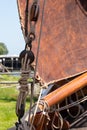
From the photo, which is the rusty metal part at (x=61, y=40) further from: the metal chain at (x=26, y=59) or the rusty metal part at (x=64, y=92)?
the metal chain at (x=26, y=59)

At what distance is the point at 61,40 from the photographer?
11.9ft

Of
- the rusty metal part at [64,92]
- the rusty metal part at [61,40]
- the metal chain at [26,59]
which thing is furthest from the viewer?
the rusty metal part at [61,40]

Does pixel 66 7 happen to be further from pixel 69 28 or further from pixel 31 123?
pixel 31 123

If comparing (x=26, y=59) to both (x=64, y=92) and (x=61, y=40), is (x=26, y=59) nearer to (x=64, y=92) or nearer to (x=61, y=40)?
Answer: (x=64, y=92)

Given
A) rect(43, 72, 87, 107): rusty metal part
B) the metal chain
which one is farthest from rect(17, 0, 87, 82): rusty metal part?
the metal chain

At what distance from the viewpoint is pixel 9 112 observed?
8305 millimetres

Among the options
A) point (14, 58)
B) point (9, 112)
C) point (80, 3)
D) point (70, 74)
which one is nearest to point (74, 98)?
point (70, 74)

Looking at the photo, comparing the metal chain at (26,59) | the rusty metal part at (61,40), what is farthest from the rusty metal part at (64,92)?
the rusty metal part at (61,40)

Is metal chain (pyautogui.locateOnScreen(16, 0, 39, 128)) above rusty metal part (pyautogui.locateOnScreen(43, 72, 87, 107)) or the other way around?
above

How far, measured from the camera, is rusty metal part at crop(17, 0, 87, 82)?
339 centimetres

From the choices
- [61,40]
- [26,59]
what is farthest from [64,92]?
[61,40]

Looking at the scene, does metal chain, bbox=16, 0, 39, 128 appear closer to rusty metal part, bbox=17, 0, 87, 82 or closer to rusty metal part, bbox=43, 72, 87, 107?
rusty metal part, bbox=43, 72, 87, 107

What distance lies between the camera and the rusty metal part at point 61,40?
3.39 metres

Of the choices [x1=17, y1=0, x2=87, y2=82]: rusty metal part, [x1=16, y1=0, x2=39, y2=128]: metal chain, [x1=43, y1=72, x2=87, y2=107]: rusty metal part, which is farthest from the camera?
[x1=17, y1=0, x2=87, y2=82]: rusty metal part
